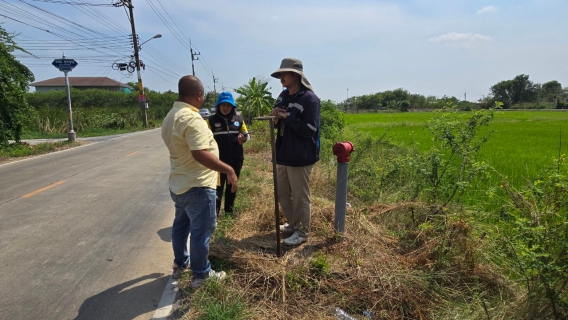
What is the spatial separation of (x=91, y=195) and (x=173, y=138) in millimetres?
4392

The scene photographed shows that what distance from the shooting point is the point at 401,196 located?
487 centimetres

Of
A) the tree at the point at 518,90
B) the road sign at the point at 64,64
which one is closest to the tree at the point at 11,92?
the road sign at the point at 64,64

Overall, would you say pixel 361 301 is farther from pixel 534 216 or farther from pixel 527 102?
pixel 527 102

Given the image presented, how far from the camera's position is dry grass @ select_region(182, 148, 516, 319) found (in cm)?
261

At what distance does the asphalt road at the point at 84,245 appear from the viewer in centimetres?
285

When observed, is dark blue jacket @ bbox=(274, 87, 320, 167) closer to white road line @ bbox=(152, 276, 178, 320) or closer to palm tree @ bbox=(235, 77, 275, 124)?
white road line @ bbox=(152, 276, 178, 320)

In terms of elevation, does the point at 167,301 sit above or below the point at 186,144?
below

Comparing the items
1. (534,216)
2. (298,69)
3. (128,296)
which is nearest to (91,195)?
(128,296)

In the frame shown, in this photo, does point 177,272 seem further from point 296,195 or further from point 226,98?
point 226,98

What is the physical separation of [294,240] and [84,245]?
250cm

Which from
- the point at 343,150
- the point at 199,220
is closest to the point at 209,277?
the point at 199,220

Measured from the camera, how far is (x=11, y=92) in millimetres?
11422

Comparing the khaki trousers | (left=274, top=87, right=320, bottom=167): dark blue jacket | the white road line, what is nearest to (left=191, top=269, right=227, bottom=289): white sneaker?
the white road line

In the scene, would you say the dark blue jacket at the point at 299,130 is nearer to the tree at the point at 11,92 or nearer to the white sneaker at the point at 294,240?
the white sneaker at the point at 294,240
